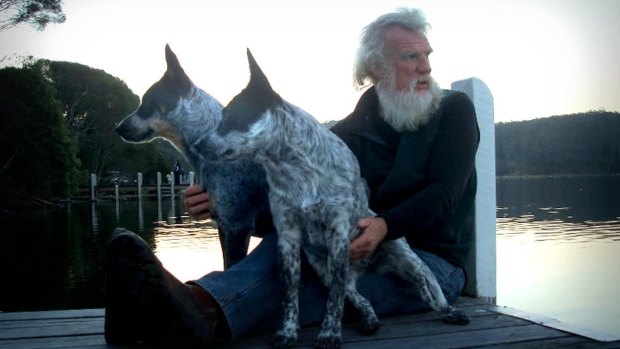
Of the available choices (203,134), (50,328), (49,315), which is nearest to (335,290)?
(203,134)

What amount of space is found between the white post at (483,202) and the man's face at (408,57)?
629 mm

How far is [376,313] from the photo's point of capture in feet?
11.8

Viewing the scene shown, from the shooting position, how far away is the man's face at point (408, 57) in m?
3.79

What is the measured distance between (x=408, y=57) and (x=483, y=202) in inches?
47.3

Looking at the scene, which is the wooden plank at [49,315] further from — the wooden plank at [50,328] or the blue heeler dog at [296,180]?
the blue heeler dog at [296,180]

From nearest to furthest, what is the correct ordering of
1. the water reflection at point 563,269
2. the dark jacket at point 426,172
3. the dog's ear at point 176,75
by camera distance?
1. the dark jacket at point 426,172
2. the dog's ear at point 176,75
3. the water reflection at point 563,269

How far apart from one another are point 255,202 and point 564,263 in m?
18.3

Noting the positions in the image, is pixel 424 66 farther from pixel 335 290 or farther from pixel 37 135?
pixel 37 135

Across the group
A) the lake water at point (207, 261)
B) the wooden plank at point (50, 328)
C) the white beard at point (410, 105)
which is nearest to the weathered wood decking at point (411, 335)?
the wooden plank at point (50, 328)

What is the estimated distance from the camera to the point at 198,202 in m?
3.72

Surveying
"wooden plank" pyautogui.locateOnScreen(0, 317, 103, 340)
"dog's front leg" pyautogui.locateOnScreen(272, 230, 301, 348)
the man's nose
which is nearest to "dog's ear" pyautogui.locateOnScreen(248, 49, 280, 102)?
"dog's front leg" pyautogui.locateOnScreen(272, 230, 301, 348)

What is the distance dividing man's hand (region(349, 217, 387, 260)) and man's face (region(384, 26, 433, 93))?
1.04m

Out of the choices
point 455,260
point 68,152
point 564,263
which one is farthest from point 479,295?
point 68,152

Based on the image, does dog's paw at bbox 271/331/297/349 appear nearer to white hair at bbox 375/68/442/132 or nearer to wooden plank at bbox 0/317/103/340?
wooden plank at bbox 0/317/103/340
